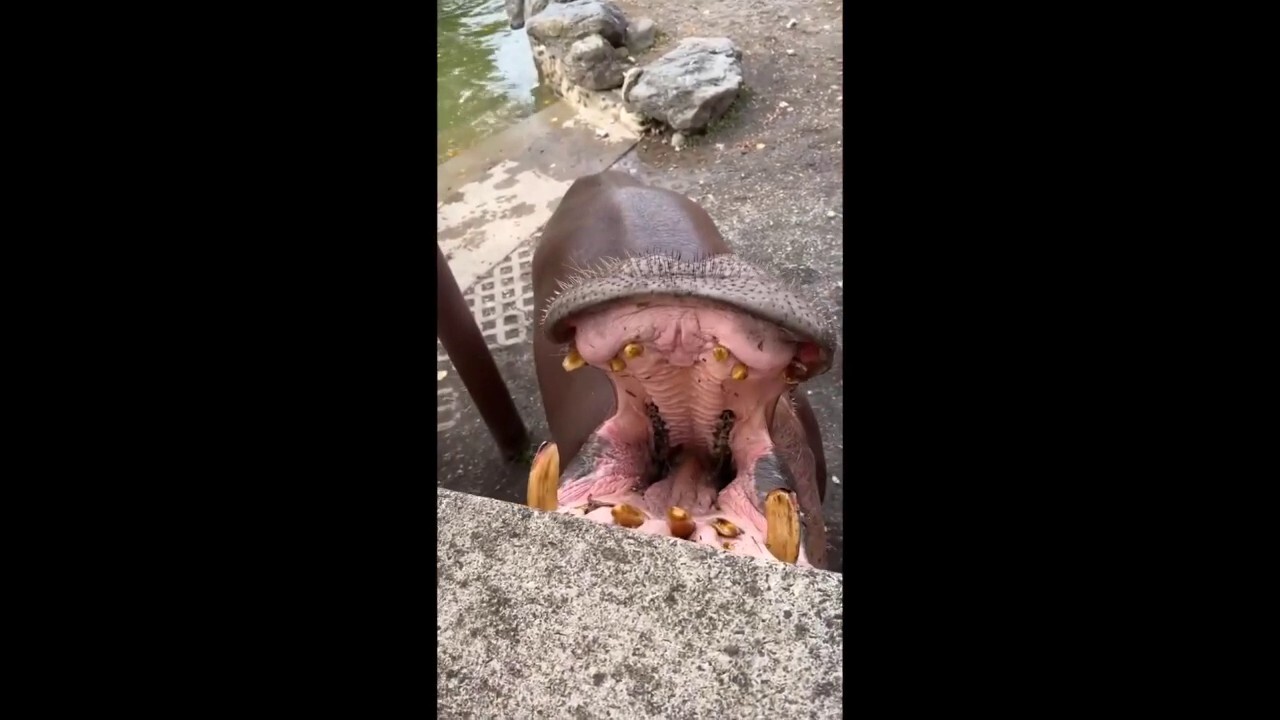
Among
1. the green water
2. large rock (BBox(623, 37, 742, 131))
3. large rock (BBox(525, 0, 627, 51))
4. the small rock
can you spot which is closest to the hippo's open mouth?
large rock (BBox(623, 37, 742, 131))

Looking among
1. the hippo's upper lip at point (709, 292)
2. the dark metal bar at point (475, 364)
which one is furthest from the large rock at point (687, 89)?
the hippo's upper lip at point (709, 292)

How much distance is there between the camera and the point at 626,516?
1.65 m

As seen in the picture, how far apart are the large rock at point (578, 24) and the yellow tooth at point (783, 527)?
5.16 meters

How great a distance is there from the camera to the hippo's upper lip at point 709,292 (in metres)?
1.51

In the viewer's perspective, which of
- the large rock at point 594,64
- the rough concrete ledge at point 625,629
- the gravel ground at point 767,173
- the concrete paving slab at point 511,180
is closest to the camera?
the rough concrete ledge at point 625,629

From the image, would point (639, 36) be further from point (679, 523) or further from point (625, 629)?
point (625, 629)

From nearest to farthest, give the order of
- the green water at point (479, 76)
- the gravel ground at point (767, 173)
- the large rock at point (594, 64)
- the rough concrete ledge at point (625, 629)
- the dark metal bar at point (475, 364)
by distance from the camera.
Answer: the rough concrete ledge at point (625, 629)
the dark metal bar at point (475, 364)
the gravel ground at point (767, 173)
the large rock at point (594, 64)
the green water at point (479, 76)

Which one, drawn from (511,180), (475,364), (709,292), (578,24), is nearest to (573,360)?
(709,292)

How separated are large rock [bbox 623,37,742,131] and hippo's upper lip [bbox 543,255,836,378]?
3.86 meters

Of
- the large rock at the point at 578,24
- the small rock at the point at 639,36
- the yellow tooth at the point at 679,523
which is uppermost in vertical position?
the yellow tooth at the point at 679,523

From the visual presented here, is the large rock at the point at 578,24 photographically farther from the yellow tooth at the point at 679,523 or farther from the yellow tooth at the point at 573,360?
the yellow tooth at the point at 679,523

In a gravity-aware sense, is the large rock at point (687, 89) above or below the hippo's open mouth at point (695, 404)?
below

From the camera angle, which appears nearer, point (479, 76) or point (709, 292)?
point (709, 292)

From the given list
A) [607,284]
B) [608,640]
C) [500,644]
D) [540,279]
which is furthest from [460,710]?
[540,279]
